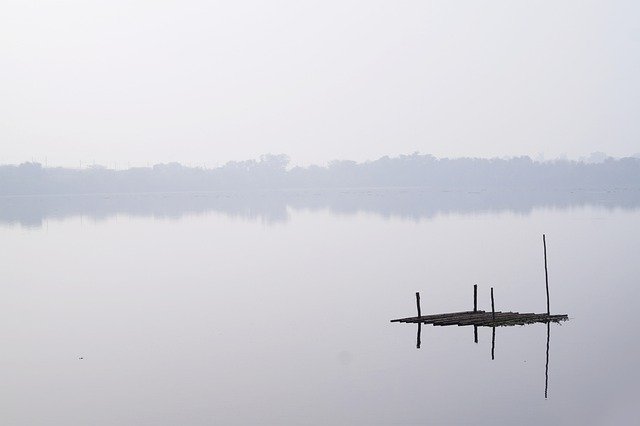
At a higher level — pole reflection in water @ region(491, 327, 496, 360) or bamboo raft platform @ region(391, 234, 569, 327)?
bamboo raft platform @ region(391, 234, 569, 327)

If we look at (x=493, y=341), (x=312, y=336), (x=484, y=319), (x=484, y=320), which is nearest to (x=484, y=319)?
(x=484, y=319)

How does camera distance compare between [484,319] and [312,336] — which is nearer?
[484,319]

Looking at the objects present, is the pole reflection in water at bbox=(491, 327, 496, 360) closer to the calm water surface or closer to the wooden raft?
the calm water surface

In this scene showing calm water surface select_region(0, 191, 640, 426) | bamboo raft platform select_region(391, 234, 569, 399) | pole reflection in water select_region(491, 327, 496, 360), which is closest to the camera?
calm water surface select_region(0, 191, 640, 426)

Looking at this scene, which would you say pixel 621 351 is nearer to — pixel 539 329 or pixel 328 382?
pixel 539 329

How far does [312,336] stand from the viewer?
3394cm

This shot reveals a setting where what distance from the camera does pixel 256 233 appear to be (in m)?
91.5

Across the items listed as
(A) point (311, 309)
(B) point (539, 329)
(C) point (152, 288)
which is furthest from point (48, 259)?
(B) point (539, 329)

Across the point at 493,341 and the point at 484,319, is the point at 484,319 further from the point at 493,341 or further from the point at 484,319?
the point at 493,341

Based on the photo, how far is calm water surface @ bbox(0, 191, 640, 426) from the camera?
→ 24250mm

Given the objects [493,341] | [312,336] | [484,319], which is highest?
[484,319]

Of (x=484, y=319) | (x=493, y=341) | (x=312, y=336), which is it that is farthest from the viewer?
(x=312, y=336)

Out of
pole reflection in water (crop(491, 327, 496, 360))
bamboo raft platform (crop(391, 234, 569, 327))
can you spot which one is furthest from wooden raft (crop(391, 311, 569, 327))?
pole reflection in water (crop(491, 327, 496, 360))

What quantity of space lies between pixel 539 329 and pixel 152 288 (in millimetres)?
22831
